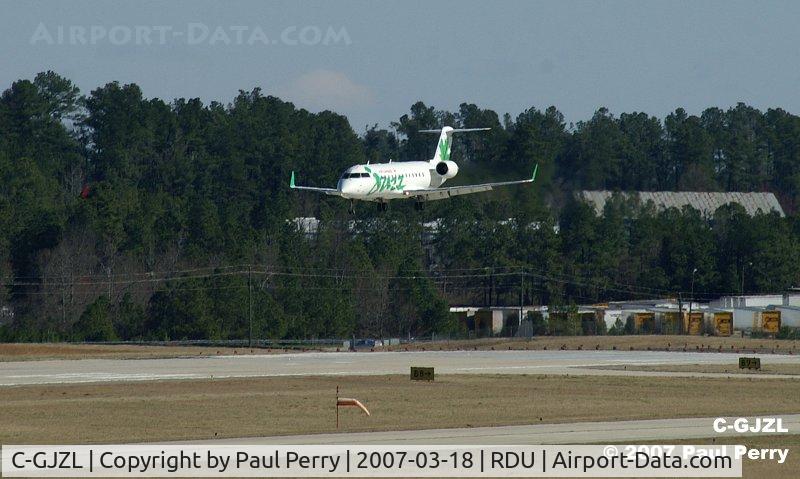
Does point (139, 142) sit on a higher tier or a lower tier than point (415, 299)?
higher

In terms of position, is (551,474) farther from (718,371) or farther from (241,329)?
(241,329)

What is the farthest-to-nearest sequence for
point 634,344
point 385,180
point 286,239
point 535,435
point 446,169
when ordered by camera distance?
point 286,239 → point 634,344 → point 446,169 → point 385,180 → point 535,435

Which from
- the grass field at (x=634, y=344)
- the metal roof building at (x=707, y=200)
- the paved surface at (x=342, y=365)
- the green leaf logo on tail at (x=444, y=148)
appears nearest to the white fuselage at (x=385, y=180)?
the paved surface at (x=342, y=365)

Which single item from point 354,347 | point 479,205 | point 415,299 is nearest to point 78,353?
point 354,347

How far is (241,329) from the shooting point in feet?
433

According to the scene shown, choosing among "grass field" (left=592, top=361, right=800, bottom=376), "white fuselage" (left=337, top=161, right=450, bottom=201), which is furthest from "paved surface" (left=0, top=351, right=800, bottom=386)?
"white fuselage" (left=337, top=161, right=450, bottom=201)

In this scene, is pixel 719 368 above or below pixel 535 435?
above

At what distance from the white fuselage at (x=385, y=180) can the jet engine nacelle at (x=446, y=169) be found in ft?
0.63

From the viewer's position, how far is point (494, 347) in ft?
359

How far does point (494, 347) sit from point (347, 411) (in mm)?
64019

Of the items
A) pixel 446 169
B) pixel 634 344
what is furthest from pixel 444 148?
pixel 634 344

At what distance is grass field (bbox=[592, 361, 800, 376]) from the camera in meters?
68.9

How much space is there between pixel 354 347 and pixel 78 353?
27.7 meters

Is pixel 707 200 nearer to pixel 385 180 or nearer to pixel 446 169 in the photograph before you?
pixel 446 169
